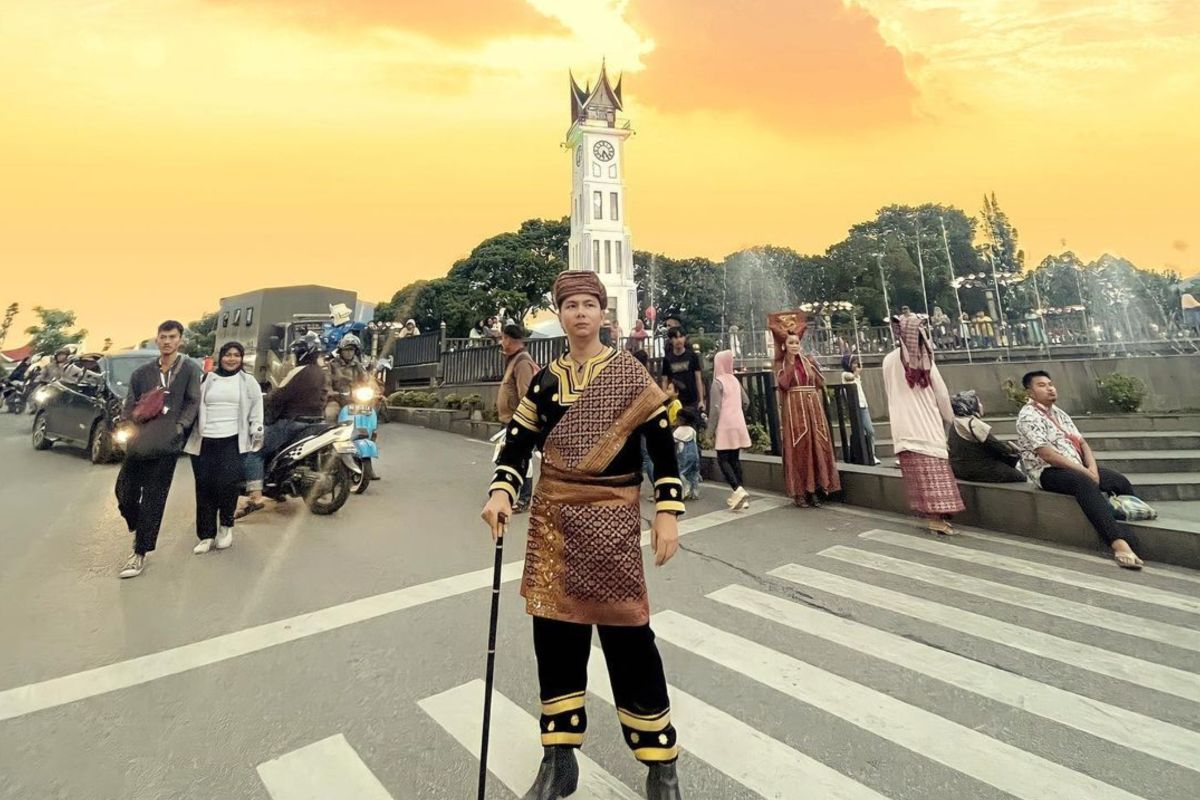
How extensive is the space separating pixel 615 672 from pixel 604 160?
68.0 metres

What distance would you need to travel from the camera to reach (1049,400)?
16.5 feet

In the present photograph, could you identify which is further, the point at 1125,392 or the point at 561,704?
the point at 1125,392

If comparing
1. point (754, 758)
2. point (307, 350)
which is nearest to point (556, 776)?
point (754, 758)

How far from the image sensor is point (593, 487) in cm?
216

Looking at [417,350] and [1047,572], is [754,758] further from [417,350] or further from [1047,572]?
[417,350]

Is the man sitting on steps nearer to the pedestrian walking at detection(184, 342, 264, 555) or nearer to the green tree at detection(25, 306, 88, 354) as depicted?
the pedestrian walking at detection(184, 342, 264, 555)

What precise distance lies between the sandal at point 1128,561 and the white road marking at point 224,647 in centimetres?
463

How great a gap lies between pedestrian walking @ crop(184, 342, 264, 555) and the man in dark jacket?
30cm

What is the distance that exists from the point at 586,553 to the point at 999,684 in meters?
2.28

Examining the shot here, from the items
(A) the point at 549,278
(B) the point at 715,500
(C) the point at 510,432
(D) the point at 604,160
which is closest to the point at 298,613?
(C) the point at 510,432

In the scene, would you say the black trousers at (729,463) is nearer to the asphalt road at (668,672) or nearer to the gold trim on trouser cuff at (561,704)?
the asphalt road at (668,672)

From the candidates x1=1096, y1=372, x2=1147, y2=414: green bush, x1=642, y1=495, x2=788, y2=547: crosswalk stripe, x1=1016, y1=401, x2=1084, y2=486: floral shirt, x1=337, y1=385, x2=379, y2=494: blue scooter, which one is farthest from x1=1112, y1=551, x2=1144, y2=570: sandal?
x1=1096, y1=372, x2=1147, y2=414: green bush

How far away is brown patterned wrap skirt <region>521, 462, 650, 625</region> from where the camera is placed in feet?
6.82

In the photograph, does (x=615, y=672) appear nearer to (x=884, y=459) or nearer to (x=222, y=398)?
(x=222, y=398)
